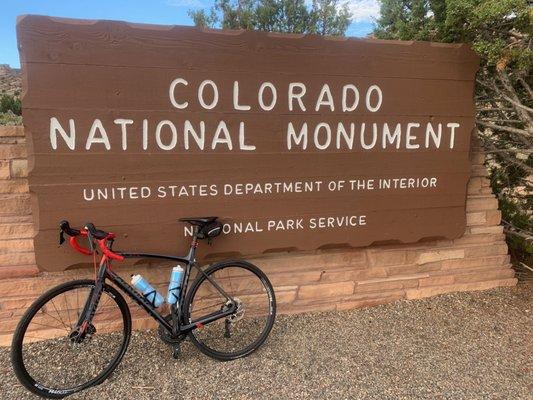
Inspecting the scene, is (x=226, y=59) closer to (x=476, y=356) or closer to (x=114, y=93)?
(x=114, y=93)

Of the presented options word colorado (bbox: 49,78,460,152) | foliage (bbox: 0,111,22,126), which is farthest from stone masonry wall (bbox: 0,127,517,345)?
foliage (bbox: 0,111,22,126)

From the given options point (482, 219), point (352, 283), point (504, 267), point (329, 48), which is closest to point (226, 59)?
point (329, 48)

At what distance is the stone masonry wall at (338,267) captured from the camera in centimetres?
303

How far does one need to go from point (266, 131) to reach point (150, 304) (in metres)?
1.38

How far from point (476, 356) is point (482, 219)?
1.31 meters

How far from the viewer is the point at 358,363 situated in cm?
301

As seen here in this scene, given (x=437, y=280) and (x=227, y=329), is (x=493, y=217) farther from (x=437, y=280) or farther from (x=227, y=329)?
(x=227, y=329)

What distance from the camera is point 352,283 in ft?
12.1

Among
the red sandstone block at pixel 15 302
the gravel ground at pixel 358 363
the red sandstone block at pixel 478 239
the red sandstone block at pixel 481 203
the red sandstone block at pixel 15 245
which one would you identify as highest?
the red sandstone block at pixel 481 203

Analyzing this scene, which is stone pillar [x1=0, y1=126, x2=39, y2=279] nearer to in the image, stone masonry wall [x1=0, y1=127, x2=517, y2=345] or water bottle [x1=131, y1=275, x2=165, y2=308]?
stone masonry wall [x1=0, y1=127, x2=517, y2=345]

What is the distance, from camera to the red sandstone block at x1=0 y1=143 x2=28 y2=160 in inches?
117

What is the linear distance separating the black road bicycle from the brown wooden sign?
252 mm

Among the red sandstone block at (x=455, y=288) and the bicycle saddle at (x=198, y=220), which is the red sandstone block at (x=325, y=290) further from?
the bicycle saddle at (x=198, y=220)

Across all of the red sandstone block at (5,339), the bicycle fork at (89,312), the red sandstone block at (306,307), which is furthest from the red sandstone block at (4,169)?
the red sandstone block at (306,307)
